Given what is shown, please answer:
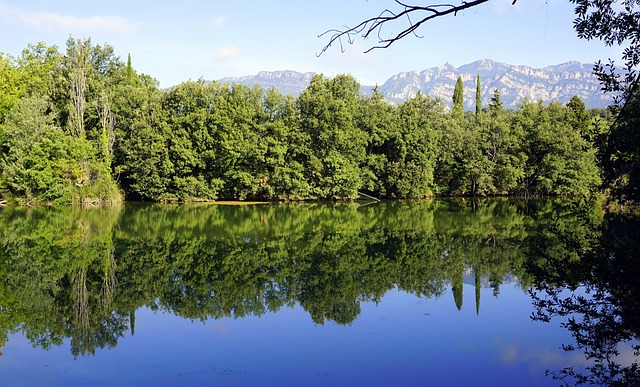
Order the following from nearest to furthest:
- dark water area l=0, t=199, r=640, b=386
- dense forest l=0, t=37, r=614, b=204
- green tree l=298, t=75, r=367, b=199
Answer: dark water area l=0, t=199, r=640, b=386
dense forest l=0, t=37, r=614, b=204
green tree l=298, t=75, r=367, b=199

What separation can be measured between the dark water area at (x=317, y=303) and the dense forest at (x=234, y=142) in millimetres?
16452

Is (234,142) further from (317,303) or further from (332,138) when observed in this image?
(317,303)

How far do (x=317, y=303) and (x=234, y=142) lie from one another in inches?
1277

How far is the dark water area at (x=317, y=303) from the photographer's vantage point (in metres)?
7.98

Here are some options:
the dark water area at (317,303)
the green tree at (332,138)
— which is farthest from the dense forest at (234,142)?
the dark water area at (317,303)

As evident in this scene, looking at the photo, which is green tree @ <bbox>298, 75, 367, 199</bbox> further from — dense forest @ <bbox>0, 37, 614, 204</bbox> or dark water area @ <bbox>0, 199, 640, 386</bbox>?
dark water area @ <bbox>0, 199, 640, 386</bbox>

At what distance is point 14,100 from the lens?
4203 cm

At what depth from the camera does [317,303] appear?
1337 cm

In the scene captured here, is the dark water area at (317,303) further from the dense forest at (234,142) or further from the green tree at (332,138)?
the green tree at (332,138)

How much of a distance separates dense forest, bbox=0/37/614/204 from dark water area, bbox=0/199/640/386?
1645 centimetres

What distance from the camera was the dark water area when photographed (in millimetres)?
7981

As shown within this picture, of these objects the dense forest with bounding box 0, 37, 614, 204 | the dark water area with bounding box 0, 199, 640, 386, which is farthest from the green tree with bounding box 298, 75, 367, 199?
the dark water area with bounding box 0, 199, 640, 386

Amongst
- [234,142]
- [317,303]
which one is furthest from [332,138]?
→ [317,303]

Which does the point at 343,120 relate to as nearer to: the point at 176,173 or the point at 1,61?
the point at 176,173
